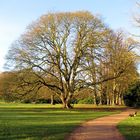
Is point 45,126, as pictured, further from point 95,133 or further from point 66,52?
point 66,52

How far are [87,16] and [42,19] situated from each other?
23.6ft

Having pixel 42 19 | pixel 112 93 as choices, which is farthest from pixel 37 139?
pixel 112 93

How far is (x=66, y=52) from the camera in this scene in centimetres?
6344

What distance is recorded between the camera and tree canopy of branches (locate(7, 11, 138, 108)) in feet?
201

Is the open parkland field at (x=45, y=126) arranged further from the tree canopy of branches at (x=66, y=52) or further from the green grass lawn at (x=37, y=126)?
the tree canopy of branches at (x=66, y=52)

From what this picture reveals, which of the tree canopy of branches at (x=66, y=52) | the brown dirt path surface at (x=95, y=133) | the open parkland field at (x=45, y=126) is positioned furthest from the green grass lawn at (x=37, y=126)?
the tree canopy of branches at (x=66, y=52)

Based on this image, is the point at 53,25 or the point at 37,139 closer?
the point at 37,139

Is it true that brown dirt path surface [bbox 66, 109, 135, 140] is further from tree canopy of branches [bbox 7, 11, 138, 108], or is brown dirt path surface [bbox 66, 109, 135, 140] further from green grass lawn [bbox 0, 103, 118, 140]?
tree canopy of branches [bbox 7, 11, 138, 108]

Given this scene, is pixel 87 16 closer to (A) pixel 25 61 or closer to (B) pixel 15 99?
(A) pixel 25 61

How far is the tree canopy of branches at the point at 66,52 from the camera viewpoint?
61281 mm

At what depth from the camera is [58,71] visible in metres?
62.8

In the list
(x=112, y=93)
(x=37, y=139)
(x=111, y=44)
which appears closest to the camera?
(x=37, y=139)

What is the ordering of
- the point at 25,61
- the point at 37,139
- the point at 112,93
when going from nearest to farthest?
the point at 37,139
the point at 25,61
the point at 112,93

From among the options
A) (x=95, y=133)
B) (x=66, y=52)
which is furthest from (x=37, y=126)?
(x=66, y=52)
